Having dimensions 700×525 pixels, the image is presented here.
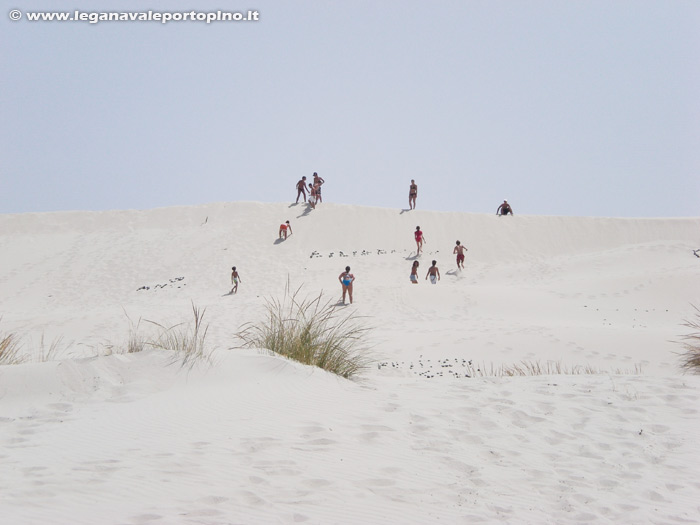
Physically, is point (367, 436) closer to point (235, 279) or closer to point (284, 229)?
point (235, 279)

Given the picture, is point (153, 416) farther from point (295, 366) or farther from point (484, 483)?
point (484, 483)

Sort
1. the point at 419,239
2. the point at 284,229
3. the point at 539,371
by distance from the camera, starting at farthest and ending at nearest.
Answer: the point at 284,229 < the point at 419,239 < the point at 539,371

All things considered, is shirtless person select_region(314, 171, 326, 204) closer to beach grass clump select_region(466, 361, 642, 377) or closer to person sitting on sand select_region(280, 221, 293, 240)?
person sitting on sand select_region(280, 221, 293, 240)

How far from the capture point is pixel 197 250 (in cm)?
2833

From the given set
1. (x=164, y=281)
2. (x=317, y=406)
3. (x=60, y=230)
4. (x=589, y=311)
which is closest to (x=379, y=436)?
(x=317, y=406)

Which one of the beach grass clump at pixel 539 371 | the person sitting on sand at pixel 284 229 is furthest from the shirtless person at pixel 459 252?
the beach grass clump at pixel 539 371

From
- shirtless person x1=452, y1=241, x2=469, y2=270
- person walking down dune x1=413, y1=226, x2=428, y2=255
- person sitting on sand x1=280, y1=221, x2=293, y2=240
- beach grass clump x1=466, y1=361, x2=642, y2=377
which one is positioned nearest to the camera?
beach grass clump x1=466, y1=361, x2=642, y2=377

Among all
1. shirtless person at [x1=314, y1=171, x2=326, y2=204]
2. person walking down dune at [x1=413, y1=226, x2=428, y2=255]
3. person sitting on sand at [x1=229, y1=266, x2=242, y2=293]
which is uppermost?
shirtless person at [x1=314, y1=171, x2=326, y2=204]

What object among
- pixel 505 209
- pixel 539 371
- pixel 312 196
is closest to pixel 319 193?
pixel 312 196

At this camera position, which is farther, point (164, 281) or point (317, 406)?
point (164, 281)

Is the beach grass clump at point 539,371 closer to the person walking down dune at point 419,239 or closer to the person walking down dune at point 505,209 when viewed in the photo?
the person walking down dune at point 419,239

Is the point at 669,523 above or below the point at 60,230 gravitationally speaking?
below

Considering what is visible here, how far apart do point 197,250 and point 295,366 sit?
22999 millimetres

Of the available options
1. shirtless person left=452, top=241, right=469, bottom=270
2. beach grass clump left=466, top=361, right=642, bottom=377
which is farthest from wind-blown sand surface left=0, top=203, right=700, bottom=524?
shirtless person left=452, top=241, right=469, bottom=270
